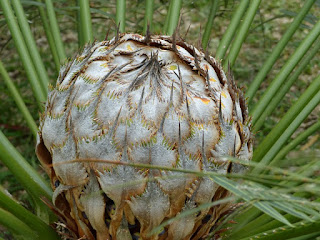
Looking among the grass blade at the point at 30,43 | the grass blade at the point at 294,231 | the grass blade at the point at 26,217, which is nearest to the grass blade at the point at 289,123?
the grass blade at the point at 294,231

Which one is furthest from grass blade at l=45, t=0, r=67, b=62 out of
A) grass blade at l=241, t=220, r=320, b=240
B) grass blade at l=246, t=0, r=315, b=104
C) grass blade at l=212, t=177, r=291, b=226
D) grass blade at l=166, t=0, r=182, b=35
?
grass blade at l=212, t=177, r=291, b=226

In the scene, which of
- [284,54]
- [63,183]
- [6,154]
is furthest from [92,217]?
[284,54]

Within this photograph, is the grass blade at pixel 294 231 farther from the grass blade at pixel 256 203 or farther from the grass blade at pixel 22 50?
the grass blade at pixel 22 50

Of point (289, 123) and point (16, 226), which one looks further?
point (289, 123)

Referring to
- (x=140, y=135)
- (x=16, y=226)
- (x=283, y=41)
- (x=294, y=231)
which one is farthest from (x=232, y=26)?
(x=16, y=226)

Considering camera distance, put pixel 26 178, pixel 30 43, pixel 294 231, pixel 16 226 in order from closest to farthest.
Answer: pixel 294 231
pixel 16 226
pixel 26 178
pixel 30 43

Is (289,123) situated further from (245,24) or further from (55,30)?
(55,30)

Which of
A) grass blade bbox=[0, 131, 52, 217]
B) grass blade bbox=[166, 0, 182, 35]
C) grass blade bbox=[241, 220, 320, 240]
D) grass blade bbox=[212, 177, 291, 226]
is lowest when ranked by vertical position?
grass blade bbox=[0, 131, 52, 217]

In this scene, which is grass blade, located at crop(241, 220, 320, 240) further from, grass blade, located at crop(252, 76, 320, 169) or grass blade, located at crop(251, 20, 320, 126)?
grass blade, located at crop(251, 20, 320, 126)
